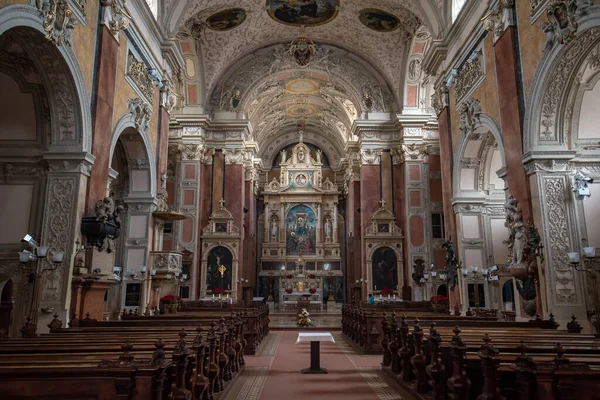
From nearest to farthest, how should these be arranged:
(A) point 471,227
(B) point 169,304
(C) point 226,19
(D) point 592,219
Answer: (D) point 592,219 < (A) point 471,227 < (B) point 169,304 < (C) point 226,19

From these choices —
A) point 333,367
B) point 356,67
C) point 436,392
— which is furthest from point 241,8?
point 436,392

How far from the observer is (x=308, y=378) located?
7.57m

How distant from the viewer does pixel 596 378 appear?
3.23m

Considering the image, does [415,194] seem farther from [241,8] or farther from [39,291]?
[39,291]

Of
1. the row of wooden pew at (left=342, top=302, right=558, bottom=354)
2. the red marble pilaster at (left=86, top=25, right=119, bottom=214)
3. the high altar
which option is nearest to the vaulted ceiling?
the high altar

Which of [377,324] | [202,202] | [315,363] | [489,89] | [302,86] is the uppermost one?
[302,86]

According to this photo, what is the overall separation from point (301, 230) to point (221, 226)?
10845 millimetres

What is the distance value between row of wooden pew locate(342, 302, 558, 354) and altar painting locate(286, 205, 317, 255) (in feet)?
56.9

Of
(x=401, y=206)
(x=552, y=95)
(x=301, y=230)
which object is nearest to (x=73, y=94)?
(x=552, y=95)

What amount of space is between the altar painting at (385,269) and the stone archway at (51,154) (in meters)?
15.2

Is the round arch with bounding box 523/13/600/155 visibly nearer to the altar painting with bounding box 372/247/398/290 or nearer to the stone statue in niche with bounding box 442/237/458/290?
the stone statue in niche with bounding box 442/237/458/290

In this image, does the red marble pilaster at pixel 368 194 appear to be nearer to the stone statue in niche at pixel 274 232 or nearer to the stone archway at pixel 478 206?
the stone archway at pixel 478 206

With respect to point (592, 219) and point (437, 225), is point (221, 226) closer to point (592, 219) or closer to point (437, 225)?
point (437, 225)

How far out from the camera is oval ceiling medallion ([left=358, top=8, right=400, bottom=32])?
747 inches
